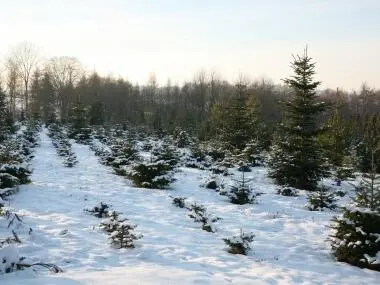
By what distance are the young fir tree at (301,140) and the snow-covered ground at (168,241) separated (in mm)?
2994

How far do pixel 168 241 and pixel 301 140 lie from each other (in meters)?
10.7

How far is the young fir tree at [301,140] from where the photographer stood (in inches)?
675

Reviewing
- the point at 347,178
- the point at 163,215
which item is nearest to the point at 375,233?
the point at 163,215

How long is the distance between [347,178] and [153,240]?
12402mm

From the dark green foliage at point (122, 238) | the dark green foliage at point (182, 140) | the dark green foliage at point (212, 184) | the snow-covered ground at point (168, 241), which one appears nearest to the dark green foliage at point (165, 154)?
the dark green foliage at point (212, 184)

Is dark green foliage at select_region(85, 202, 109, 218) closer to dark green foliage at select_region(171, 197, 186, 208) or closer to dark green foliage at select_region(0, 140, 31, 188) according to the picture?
dark green foliage at select_region(171, 197, 186, 208)

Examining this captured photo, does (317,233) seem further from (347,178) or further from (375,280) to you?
(347,178)

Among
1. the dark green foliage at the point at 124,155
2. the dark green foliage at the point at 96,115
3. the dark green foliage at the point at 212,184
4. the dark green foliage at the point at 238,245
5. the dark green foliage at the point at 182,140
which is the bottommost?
the dark green foliage at the point at 238,245

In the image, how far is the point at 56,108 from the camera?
67.8 m

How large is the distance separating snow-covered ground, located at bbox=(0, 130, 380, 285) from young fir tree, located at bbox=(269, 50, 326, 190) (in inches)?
118

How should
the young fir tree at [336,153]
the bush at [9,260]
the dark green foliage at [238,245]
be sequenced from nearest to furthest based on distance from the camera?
1. the bush at [9,260]
2. the dark green foliage at [238,245]
3. the young fir tree at [336,153]

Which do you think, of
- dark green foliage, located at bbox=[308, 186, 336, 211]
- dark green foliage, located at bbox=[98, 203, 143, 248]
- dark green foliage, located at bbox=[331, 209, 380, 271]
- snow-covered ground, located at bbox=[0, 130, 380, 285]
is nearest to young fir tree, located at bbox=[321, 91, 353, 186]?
snow-covered ground, located at bbox=[0, 130, 380, 285]

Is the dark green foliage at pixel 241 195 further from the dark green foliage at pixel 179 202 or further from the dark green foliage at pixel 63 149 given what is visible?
the dark green foliage at pixel 63 149

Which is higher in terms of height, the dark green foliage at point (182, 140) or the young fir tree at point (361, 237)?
the dark green foliage at point (182, 140)
